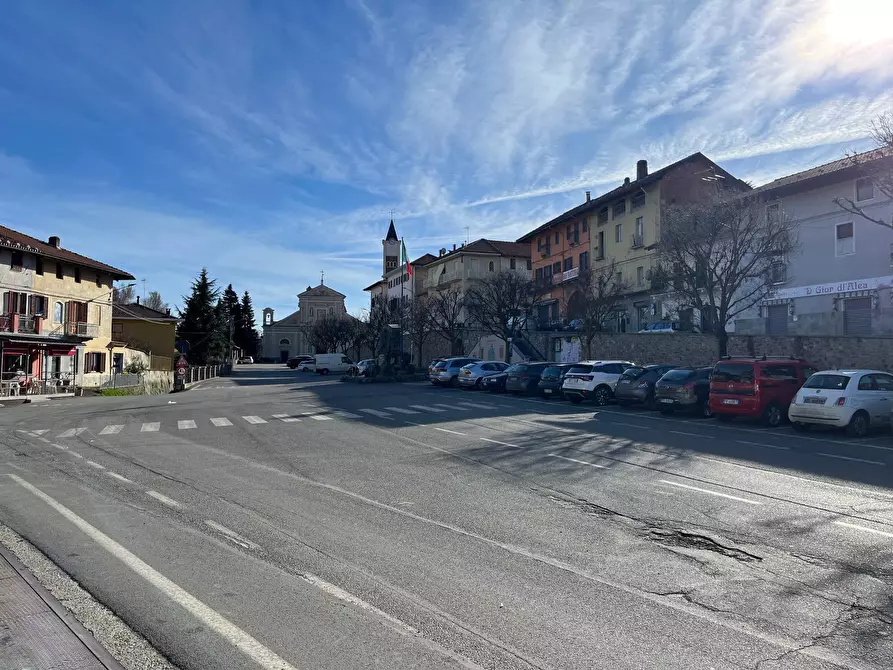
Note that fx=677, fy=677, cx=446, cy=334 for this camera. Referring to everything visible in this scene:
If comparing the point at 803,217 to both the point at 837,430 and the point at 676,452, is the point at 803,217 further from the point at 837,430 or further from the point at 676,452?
the point at 676,452

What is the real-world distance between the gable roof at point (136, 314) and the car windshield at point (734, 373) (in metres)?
50.8

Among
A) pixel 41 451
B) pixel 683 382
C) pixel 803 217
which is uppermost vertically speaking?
pixel 803 217

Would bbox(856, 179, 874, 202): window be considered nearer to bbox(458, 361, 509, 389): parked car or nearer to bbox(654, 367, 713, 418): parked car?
bbox(654, 367, 713, 418): parked car

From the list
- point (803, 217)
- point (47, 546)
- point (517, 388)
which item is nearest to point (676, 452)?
point (47, 546)

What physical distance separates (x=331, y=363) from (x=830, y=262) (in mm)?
49924

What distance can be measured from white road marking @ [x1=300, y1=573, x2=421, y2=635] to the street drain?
10.7ft

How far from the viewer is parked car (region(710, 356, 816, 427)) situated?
17.4 metres

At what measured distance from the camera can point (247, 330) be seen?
128m

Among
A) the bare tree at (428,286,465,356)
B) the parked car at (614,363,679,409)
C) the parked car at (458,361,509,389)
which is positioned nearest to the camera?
the parked car at (614,363,679,409)

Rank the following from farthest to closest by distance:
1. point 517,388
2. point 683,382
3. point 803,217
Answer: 1. point 803,217
2. point 517,388
3. point 683,382

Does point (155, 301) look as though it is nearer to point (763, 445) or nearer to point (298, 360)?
point (298, 360)

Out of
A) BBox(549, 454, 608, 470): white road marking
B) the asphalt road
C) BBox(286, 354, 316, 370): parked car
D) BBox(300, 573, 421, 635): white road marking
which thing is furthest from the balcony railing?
BBox(300, 573, 421, 635): white road marking

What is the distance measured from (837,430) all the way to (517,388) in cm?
1468

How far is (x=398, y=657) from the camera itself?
4133mm
